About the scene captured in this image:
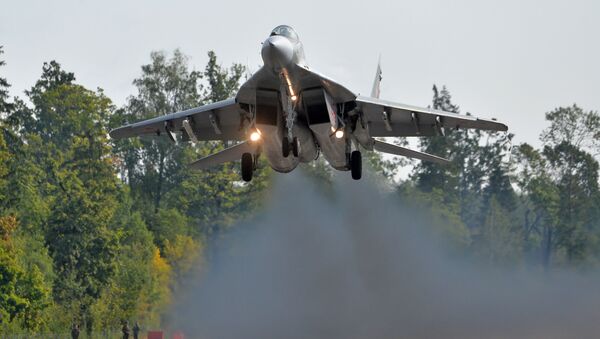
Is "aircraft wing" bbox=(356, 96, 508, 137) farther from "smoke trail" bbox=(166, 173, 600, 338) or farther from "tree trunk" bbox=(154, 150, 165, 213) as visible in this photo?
"tree trunk" bbox=(154, 150, 165, 213)

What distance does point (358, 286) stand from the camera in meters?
42.2

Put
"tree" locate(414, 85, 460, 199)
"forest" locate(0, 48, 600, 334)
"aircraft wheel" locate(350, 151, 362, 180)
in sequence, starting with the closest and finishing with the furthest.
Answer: "aircraft wheel" locate(350, 151, 362, 180) → "forest" locate(0, 48, 600, 334) → "tree" locate(414, 85, 460, 199)

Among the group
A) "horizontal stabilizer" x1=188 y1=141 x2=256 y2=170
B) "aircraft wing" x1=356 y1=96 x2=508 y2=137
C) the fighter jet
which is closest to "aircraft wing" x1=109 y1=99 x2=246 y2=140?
the fighter jet

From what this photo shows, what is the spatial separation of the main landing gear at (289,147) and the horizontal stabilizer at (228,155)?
2425 millimetres

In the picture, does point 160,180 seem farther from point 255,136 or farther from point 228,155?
point 255,136

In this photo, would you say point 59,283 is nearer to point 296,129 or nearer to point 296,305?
point 296,305

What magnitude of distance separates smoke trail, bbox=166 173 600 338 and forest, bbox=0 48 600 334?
2.26 meters

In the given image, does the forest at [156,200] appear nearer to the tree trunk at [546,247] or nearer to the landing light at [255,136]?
the tree trunk at [546,247]

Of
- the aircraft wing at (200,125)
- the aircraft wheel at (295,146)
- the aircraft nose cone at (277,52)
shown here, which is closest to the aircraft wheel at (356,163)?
the aircraft wheel at (295,146)

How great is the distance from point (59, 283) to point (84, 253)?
92.4 inches

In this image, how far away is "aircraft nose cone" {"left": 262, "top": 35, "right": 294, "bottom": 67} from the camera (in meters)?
26.5

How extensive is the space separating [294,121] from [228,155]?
15.0 feet

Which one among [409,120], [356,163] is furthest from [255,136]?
[409,120]

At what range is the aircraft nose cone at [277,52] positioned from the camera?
2645 centimetres
